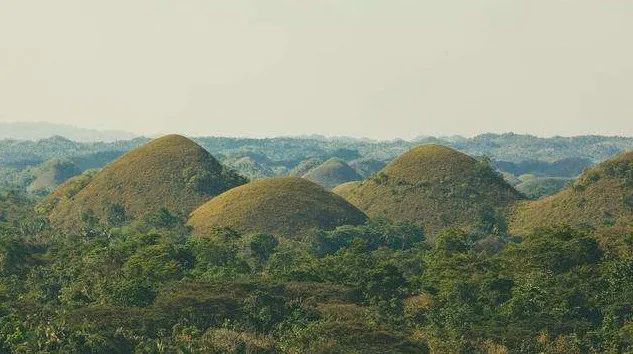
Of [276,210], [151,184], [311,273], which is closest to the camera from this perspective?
[311,273]

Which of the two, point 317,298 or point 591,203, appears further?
point 591,203

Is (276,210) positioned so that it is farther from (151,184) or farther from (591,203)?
(591,203)

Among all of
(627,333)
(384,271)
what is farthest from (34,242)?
(627,333)

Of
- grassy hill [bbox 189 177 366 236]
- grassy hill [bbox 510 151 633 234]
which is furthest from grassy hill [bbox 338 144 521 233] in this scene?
grassy hill [bbox 189 177 366 236]

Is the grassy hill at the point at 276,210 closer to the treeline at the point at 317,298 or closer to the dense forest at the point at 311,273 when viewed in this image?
the dense forest at the point at 311,273

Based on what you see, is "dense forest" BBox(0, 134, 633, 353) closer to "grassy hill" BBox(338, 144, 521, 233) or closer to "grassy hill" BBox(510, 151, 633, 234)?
"grassy hill" BBox(510, 151, 633, 234)

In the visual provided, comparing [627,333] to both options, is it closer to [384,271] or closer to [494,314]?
[494,314]

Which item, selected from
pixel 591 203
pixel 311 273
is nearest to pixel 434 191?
pixel 591 203
